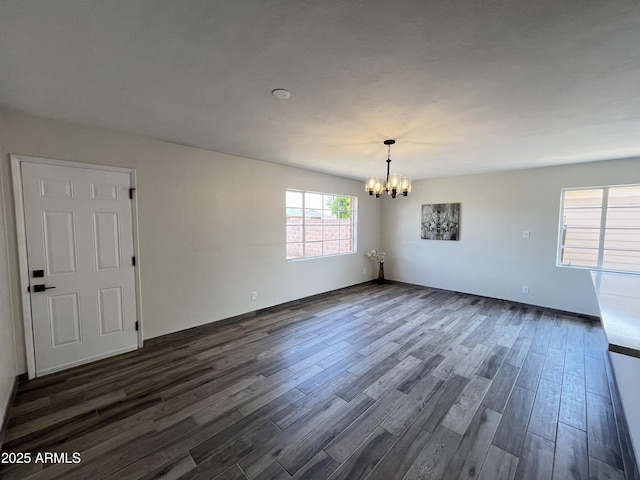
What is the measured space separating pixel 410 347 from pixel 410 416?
1181 mm

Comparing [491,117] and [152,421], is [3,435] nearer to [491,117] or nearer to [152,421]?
[152,421]

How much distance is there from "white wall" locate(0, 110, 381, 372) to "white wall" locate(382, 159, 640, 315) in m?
2.83

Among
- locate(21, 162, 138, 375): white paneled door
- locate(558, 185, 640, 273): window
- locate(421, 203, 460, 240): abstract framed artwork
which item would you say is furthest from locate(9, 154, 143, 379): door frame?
locate(558, 185, 640, 273): window

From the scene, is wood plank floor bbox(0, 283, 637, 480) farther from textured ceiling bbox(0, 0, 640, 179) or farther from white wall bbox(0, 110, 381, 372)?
textured ceiling bbox(0, 0, 640, 179)

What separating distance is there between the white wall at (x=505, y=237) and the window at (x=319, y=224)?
53.7 inches

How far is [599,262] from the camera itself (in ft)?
13.3

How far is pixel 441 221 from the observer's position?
5.62m

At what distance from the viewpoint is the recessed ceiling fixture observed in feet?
6.36

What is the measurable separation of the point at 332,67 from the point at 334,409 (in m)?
2.51

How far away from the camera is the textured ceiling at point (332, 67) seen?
1.24 m

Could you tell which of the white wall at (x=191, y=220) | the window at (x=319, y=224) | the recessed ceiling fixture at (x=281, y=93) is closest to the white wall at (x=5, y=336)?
the white wall at (x=191, y=220)

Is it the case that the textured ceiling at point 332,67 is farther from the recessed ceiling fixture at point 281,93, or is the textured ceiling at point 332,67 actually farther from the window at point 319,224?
the window at point 319,224

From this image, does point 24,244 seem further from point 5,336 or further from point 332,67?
point 332,67

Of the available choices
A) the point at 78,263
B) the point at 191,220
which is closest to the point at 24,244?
the point at 78,263
